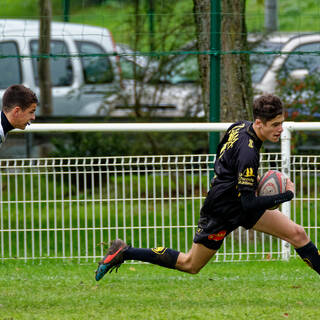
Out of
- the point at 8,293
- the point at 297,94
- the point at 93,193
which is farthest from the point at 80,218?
the point at 297,94

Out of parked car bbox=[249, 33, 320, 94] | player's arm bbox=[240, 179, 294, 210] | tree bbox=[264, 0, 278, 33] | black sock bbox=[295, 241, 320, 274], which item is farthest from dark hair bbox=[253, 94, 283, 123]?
tree bbox=[264, 0, 278, 33]

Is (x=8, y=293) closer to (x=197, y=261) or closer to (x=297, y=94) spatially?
(x=197, y=261)

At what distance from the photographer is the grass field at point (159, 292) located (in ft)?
18.2

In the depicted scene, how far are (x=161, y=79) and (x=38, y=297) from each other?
216 inches

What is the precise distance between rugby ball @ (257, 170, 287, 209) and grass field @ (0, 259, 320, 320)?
2.96 feet

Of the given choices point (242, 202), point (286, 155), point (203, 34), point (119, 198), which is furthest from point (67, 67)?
point (242, 202)

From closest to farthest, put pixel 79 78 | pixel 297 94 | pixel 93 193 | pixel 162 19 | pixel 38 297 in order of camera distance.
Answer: pixel 38 297, pixel 93 193, pixel 297 94, pixel 162 19, pixel 79 78

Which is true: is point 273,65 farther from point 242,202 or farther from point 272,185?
point 242,202

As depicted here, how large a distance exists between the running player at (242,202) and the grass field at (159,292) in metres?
0.40

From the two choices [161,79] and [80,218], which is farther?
[161,79]

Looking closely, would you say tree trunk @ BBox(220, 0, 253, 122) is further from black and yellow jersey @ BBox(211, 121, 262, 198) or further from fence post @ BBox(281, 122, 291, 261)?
black and yellow jersey @ BBox(211, 121, 262, 198)

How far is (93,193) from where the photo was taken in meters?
7.08

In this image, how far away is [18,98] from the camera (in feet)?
17.7

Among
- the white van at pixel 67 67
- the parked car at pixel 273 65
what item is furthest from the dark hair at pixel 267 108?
the white van at pixel 67 67
